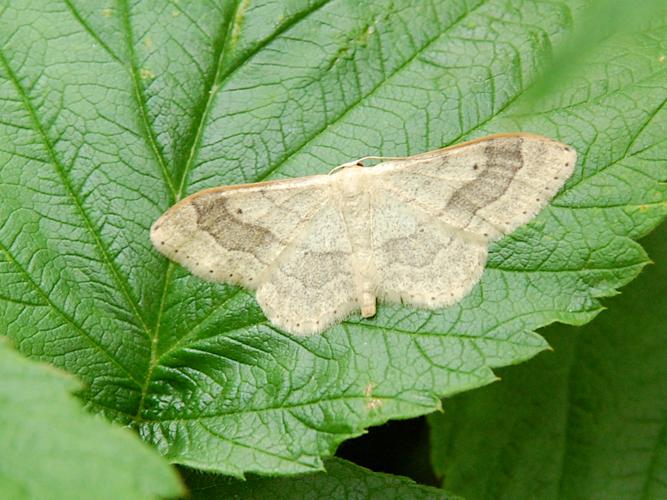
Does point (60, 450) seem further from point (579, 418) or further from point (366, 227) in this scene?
point (579, 418)

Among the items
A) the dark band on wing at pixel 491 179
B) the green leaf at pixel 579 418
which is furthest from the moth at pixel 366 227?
the green leaf at pixel 579 418

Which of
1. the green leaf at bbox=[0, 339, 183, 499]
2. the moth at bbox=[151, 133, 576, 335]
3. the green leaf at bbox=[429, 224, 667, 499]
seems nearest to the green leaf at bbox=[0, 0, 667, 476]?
the moth at bbox=[151, 133, 576, 335]

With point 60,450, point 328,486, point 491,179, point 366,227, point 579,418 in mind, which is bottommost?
point 579,418

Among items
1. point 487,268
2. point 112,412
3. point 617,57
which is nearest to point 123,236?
point 112,412

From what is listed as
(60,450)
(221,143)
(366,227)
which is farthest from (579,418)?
(60,450)

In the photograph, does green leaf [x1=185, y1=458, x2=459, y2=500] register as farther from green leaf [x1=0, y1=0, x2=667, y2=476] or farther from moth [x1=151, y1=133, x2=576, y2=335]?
moth [x1=151, y1=133, x2=576, y2=335]

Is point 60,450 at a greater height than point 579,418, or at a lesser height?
greater

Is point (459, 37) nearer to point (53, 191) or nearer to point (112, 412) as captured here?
point (53, 191)
